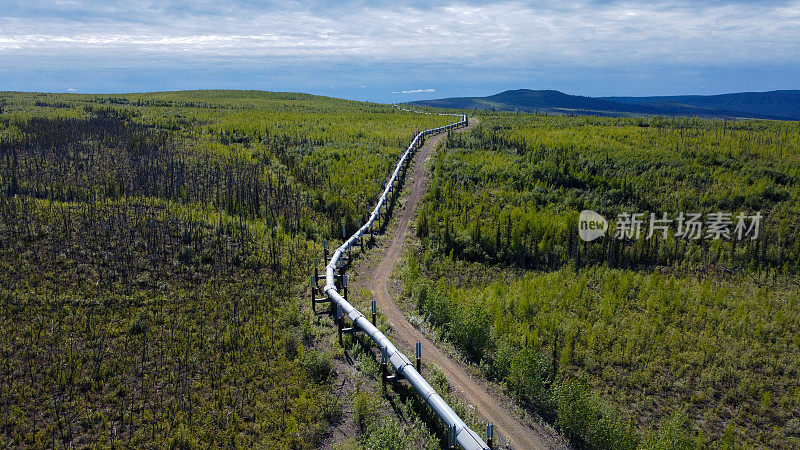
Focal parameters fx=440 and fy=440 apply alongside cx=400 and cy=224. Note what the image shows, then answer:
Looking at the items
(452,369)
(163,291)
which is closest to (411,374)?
(452,369)

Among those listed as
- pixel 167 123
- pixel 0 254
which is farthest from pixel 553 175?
pixel 167 123

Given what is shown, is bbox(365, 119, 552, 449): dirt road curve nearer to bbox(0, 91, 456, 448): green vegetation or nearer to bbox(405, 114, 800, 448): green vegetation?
bbox(405, 114, 800, 448): green vegetation

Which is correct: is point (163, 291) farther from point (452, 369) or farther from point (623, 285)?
point (623, 285)

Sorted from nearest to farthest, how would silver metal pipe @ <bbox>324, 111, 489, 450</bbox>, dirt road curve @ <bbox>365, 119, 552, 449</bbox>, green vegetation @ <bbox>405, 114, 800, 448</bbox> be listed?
1. silver metal pipe @ <bbox>324, 111, 489, 450</bbox>
2. dirt road curve @ <bbox>365, 119, 552, 449</bbox>
3. green vegetation @ <bbox>405, 114, 800, 448</bbox>

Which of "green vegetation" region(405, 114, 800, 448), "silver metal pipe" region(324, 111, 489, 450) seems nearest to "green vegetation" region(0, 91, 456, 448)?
"silver metal pipe" region(324, 111, 489, 450)

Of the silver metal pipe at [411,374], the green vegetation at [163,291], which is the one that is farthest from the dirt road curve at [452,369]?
the green vegetation at [163,291]

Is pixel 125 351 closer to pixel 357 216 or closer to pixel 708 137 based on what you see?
pixel 357 216

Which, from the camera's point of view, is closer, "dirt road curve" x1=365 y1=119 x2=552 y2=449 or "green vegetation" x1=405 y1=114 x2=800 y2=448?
"dirt road curve" x1=365 y1=119 x2=552 y2=449
